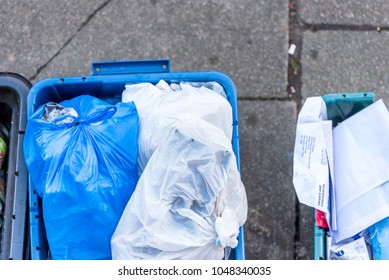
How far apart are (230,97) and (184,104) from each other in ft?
0.62

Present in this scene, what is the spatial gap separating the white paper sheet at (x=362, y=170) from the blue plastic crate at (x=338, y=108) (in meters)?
0.04

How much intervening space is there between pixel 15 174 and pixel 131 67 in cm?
49

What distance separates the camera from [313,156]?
5.17ft

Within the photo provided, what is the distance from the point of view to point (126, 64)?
166cm

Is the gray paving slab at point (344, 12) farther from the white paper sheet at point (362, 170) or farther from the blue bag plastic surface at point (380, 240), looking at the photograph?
the blue bag plastic surface at point (380, 240)

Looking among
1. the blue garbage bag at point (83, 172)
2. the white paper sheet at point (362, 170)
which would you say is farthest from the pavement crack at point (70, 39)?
the white paper sheet at point (362, 170)

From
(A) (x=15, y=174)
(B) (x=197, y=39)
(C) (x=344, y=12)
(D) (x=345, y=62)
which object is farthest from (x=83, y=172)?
(C) (x=344, y=12)

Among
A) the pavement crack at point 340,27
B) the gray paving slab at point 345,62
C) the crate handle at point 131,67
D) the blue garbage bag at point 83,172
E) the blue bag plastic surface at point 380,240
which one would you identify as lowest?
the blue bag plastic surface at point 380,240

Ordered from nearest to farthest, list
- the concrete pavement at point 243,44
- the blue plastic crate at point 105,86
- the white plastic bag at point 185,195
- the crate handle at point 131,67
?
1. the white plastic bag at point 185,195
2. the blue plastic crate at point 105,86
3. the crate handle at point 131,67
4. the concrete pavement at point 243,44

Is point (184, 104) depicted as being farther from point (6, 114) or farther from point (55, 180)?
point (6, 114)

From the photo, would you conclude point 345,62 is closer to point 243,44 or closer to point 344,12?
point 344,12

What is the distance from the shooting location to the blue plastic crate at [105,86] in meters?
1.46

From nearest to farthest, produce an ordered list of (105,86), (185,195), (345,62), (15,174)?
1. (185,195)
2. (15,174)
3. (105,86)
4. (345,62)

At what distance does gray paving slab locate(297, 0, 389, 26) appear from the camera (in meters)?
2.00
